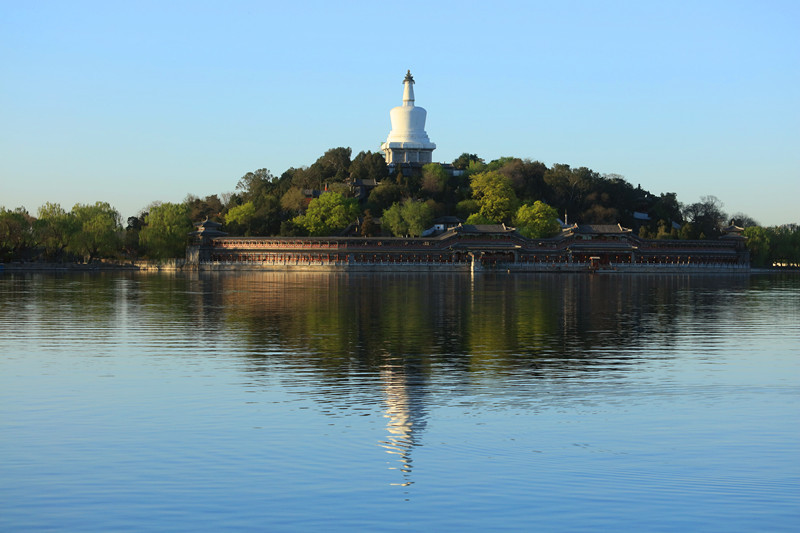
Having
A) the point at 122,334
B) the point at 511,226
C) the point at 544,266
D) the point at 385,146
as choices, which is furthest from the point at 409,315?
the point at 385,146

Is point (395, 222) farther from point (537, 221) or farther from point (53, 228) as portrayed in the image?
point (53, 228)

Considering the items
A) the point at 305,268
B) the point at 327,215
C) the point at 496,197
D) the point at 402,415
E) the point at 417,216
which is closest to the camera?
the point at 402,415

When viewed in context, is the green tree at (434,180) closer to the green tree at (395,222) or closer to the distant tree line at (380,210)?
the distant tree line at (380,210)

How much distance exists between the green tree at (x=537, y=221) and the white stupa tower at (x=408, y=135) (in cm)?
2866

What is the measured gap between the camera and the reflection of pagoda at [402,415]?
12.7 meters

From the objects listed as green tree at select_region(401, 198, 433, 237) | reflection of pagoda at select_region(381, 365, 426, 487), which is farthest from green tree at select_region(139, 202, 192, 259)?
reflection of pagoda at select_region(381, 365, 426, 487)

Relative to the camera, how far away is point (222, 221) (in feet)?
446

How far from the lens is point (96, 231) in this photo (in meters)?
118

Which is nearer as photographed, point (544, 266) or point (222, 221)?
point (544, 266)

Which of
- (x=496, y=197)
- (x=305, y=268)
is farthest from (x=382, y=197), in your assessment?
(x=305, y=268)

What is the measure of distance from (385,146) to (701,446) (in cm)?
14264

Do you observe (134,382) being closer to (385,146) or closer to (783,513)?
(783,513)

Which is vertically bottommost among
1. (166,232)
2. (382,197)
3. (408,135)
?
(166,232)

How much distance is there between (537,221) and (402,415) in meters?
114
